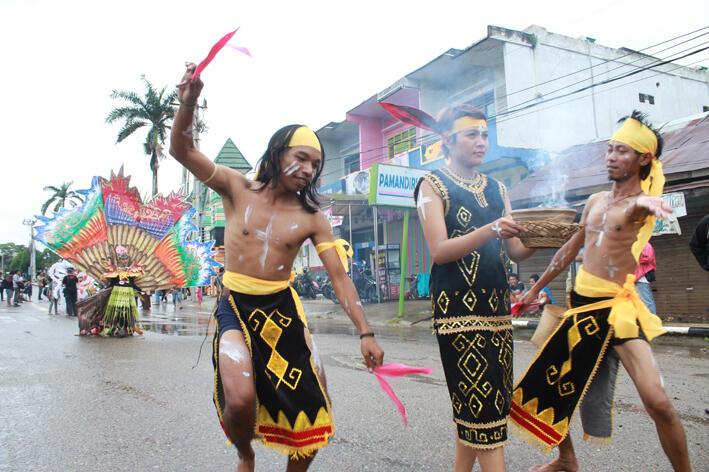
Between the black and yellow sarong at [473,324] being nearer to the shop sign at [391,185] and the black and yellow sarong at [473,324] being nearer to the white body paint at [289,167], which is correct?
the white body paint at [289,167]

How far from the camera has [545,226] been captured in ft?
7.78

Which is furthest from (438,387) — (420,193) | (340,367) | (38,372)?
(38,372)

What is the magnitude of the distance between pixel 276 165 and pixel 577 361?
73.2 inches

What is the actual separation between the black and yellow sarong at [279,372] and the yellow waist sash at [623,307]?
148 centimetres

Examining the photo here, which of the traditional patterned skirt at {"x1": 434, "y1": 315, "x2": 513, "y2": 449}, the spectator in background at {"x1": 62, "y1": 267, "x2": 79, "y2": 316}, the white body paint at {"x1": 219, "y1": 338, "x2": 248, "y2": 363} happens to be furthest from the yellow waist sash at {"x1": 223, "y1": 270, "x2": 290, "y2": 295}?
the spectator in background at {"x1": 62, "y1": 267, "x2": 79, "y2": 316}

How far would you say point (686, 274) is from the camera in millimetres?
10422

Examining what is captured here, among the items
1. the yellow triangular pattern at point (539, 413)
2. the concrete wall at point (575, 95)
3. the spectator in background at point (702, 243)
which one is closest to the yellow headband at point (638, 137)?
the yellow triangular pattern at point (539, 413)

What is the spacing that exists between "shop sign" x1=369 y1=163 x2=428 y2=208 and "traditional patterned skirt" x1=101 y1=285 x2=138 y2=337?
228 inches

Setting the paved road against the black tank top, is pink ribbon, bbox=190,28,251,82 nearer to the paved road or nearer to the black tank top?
the black tank top

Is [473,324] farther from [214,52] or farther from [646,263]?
[646,263]

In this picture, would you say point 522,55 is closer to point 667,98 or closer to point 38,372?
point 667,98

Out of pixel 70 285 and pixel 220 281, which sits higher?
pixel 70 285

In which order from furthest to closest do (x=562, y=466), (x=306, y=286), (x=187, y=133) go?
(x=306, y=286)
(x=562, y=466)
(x=187, y=133)

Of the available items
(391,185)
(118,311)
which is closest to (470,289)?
(118,311)
